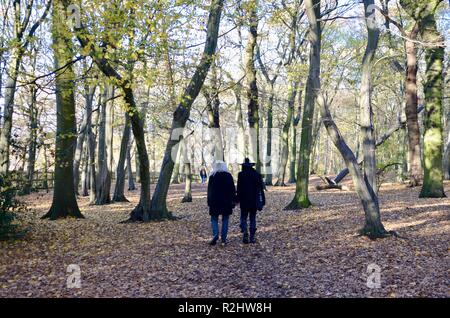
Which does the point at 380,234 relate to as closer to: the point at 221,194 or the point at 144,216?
the point at 221,194

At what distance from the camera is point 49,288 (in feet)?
22.0

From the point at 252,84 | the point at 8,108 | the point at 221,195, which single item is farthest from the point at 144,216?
the point at 252,84

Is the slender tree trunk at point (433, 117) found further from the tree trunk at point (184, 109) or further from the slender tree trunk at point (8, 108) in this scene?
the slender tree trunk at point (8, 108)

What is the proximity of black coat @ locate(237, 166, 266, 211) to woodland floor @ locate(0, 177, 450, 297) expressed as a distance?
985mm

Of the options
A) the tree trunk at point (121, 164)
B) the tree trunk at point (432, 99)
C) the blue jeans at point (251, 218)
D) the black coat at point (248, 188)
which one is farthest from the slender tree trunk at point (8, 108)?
the tree trunk at point (432, 99)

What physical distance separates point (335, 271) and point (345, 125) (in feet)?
133

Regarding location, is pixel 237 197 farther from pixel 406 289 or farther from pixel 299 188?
pixel 299 188

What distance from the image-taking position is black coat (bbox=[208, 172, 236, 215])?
953 centimetres

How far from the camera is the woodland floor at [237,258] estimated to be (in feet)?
21.3

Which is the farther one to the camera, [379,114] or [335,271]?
[379,114]

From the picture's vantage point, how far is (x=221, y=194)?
31.5ft

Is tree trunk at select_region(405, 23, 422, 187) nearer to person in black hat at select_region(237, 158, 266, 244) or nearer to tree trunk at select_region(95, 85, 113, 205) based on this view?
person in black hat at select_region(237, 158, 266, 244)
